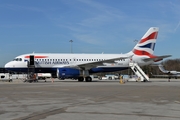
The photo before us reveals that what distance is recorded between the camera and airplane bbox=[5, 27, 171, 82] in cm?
3572

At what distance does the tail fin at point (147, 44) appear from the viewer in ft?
136

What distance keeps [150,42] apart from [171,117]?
3459 cm

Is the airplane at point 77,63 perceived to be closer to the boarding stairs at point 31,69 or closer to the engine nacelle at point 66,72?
the engine nacelle at point 66,72

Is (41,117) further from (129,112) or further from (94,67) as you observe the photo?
(94,67)

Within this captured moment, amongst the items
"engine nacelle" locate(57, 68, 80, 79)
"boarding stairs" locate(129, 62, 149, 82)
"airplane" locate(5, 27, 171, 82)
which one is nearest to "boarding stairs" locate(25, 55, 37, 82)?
"airplane" locate(5, 27, 171, 82)

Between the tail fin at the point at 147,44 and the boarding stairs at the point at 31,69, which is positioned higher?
the tail fin at the point at 147,44

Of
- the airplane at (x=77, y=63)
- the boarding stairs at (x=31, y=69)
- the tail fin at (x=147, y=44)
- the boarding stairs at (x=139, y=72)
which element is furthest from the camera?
the tail fin at (x=147, y=44)

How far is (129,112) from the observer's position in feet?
30.2

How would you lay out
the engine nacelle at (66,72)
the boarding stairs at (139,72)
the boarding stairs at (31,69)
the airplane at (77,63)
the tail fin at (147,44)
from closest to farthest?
the engine nacelle at (66,72), the airplane at (77,63), the boarding stairs at (31,69), the boarding stairs at (139,72), the tail fin at (147,44)

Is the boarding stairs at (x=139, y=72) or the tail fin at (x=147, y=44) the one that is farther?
the tail fin at (x=147, y=44)

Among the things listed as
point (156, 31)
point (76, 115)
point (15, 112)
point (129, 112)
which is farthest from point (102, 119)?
point (156, 31)

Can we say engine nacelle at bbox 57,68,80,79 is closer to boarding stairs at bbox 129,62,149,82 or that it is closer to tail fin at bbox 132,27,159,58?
boarding stairs at bbox 129,62,149,82

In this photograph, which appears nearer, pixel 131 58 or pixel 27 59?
pixel 27 59

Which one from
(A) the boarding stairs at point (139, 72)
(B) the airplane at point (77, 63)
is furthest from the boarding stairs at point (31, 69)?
(A) the boarding stairs at point (139, 72)
